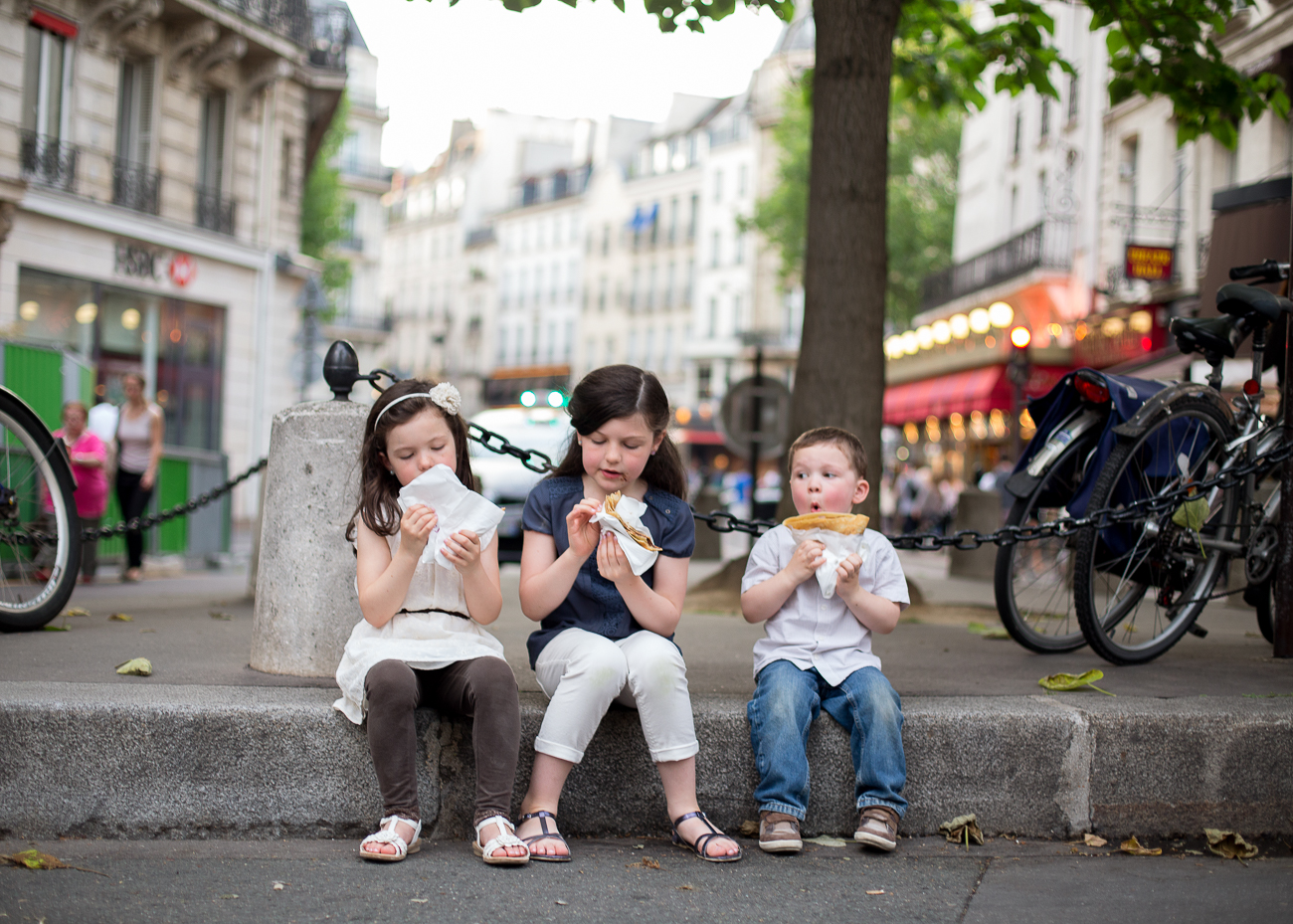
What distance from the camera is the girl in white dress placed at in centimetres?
344

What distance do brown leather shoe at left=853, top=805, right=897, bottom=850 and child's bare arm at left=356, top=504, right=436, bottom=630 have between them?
1.37 metres

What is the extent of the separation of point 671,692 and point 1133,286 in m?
22.6

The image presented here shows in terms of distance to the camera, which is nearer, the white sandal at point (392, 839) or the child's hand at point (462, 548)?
the white sandal at point (392, 839)

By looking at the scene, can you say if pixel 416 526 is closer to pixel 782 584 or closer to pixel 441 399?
pixel 441 399

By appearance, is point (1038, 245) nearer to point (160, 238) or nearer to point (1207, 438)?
point (160, 238)

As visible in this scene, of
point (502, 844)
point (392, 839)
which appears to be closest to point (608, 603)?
point (502, 844)

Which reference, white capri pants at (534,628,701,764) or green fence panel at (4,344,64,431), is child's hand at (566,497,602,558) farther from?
green fence panel at (4,344,64,431)

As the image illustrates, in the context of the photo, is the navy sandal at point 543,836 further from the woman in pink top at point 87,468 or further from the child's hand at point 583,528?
the woman in pink top at point 87,468

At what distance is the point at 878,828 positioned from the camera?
3564 mm

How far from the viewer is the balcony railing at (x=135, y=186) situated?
2011 cm

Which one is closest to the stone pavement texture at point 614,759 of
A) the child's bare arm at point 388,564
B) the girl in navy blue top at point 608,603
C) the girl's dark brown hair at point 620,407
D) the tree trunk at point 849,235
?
the girl in navy blue top at point 608,603

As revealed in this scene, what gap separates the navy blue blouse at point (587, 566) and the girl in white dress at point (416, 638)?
0.17m

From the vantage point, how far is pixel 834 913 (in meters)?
3.06

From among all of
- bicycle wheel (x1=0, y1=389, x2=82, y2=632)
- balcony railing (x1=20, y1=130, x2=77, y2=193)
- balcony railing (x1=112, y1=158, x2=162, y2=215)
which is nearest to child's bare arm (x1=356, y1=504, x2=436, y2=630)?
bicycle wheel (x1=0, y1=389, x2=82, y2=632)
